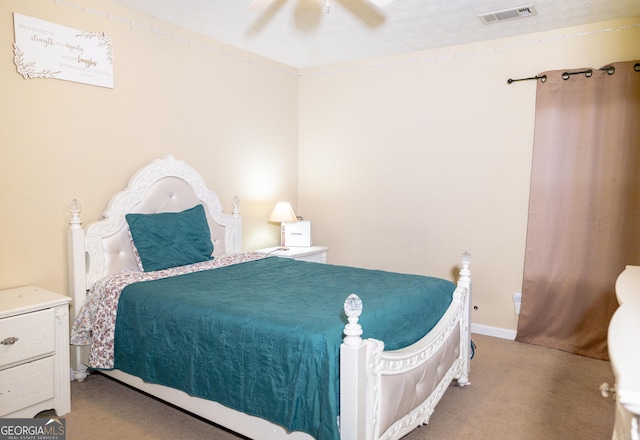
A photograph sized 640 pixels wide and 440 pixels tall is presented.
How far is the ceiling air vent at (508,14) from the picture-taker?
119 inches

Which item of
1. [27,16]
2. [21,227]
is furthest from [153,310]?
[27,16]

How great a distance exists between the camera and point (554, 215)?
3.47 metres

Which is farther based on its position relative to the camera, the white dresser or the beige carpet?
the beige carpet

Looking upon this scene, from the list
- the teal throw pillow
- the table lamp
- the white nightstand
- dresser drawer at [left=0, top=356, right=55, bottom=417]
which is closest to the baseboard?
the white nightstand

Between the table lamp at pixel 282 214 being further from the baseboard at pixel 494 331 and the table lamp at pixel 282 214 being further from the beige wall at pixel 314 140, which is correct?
the baseboard at pixel 494 331

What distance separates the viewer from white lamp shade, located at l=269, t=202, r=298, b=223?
424cm

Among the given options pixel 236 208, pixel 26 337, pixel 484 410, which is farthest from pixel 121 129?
pixel 484 410

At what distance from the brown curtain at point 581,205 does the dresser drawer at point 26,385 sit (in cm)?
339

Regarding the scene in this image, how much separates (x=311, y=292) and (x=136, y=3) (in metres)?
2.33

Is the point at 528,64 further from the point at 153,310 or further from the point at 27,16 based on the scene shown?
the point at 27,16

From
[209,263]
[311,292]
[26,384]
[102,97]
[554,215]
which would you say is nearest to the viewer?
[26,384]

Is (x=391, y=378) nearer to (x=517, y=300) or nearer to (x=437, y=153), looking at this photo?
(x=517, y=300)

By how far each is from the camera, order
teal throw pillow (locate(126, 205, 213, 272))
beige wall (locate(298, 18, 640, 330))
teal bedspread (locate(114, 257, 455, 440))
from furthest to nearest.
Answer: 1. beige wall (locate(298, 18, 640, 330))
2. teal throw pillow (locate(126, 205, 213, 272))
3. teal bedspread (locate(114, 257, 455, 440))

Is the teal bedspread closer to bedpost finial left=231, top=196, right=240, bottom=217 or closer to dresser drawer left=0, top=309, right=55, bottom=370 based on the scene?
dresser drawer left=0, top=309, right=55, bottom=370
